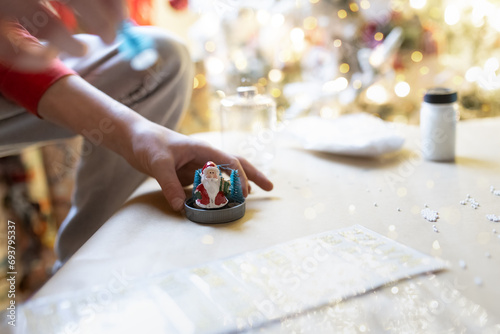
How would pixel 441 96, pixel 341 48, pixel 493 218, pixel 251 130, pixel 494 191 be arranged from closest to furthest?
pixel 493 218 < pixel 494 191 < pixel 441 96 < pixel 251 130 < pixel 341 48

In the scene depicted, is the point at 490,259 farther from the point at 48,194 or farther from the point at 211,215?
the point at 48,194

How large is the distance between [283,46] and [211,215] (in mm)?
1659

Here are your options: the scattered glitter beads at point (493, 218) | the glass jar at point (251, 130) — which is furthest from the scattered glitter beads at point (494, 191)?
the glass jar at point (251, 130)

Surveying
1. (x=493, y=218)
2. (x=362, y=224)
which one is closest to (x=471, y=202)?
(x=493, y=218)

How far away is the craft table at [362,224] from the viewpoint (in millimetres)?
456

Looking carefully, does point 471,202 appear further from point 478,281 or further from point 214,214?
point 214,214

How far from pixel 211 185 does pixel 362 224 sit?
0.77 feet

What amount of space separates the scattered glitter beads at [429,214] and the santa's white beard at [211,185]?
1.05 feet

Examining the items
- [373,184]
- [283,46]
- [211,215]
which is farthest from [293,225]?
[283,46]

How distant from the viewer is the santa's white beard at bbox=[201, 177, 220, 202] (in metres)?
0.69

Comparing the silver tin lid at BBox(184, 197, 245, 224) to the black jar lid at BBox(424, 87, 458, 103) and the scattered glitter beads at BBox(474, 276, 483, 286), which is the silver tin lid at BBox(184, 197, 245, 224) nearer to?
the scattered glitter beads at BBox(474, 276, 483, 286)

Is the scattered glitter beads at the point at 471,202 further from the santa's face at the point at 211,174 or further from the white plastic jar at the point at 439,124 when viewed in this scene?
the santa's face at the point at 211,174

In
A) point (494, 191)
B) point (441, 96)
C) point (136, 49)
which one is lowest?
point (494, 191)

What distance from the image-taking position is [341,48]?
2.20 m
